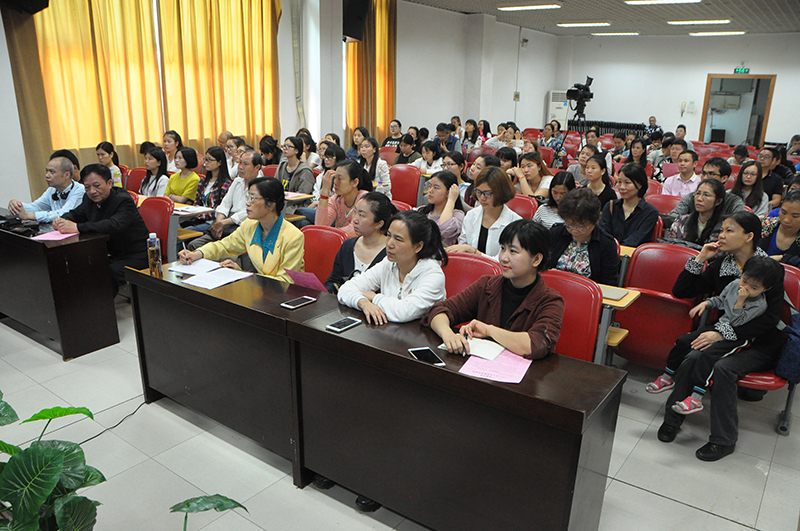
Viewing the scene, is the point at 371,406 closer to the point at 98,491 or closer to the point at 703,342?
the point at 98,491

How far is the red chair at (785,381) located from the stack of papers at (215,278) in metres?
2.45

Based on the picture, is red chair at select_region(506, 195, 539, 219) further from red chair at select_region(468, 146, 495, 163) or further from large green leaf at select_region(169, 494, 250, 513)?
red chair at select_region(468, 146, 495, 163)

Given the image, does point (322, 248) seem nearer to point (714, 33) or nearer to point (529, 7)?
point (529, 7)

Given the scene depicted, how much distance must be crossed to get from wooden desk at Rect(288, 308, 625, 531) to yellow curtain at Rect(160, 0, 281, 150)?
6579 mm

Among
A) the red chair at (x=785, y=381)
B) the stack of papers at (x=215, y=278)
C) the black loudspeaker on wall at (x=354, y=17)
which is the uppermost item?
the black loudspeaker on wall at (x=354, y=17)

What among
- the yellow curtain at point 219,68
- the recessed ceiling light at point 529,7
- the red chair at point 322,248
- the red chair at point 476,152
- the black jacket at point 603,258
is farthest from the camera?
the recessed ceiling light at point 529,7

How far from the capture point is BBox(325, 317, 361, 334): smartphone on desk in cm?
199

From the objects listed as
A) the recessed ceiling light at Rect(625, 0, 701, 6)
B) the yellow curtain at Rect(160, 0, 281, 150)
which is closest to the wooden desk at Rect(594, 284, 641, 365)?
the yellow curtain at Rect(160, 0, 281, 150)

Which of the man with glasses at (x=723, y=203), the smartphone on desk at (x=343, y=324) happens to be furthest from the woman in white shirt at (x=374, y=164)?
the smartphone on desk at (x=343, y=324)

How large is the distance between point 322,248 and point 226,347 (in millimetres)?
1093

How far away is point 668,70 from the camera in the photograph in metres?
15.0

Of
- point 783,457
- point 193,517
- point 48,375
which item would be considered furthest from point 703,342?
point 48,375

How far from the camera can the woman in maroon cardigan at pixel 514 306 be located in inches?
71.4

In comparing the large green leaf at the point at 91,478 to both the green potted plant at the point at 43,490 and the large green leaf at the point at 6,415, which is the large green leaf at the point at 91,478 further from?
the large green leaf at the point at 6,415
